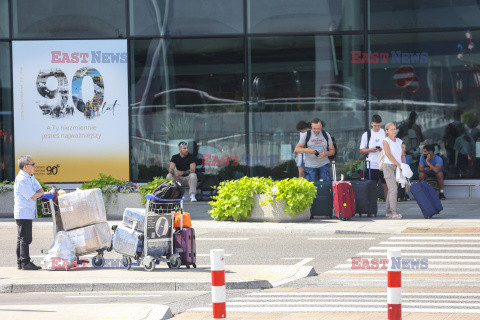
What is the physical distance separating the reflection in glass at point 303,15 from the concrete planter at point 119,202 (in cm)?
603

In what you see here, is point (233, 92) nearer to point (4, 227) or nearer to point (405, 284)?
point (4, 227)

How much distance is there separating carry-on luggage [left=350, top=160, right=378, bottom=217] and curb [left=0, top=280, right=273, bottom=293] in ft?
25.0

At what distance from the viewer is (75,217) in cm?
1277

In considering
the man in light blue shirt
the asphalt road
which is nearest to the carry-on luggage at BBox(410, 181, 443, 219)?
the asphalt road

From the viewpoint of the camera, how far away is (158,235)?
1233cm

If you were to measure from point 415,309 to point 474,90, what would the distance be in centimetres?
1494

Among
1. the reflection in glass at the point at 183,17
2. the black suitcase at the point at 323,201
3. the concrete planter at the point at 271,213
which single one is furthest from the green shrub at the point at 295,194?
the reflection in glass at the point at 183,17

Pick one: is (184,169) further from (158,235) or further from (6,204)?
(158,235)

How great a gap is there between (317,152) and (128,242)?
7.68 meters

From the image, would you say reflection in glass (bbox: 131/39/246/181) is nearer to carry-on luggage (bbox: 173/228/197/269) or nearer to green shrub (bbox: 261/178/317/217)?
green shrub (bbox: 261/178/317/217)

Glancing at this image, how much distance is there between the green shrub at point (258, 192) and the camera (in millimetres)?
17672

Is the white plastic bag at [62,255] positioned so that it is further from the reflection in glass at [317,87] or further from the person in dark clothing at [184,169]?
the reflection in glass at [317,87]

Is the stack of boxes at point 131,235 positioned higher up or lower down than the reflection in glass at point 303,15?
lower down

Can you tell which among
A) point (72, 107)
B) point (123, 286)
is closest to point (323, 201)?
point (123, 286)
